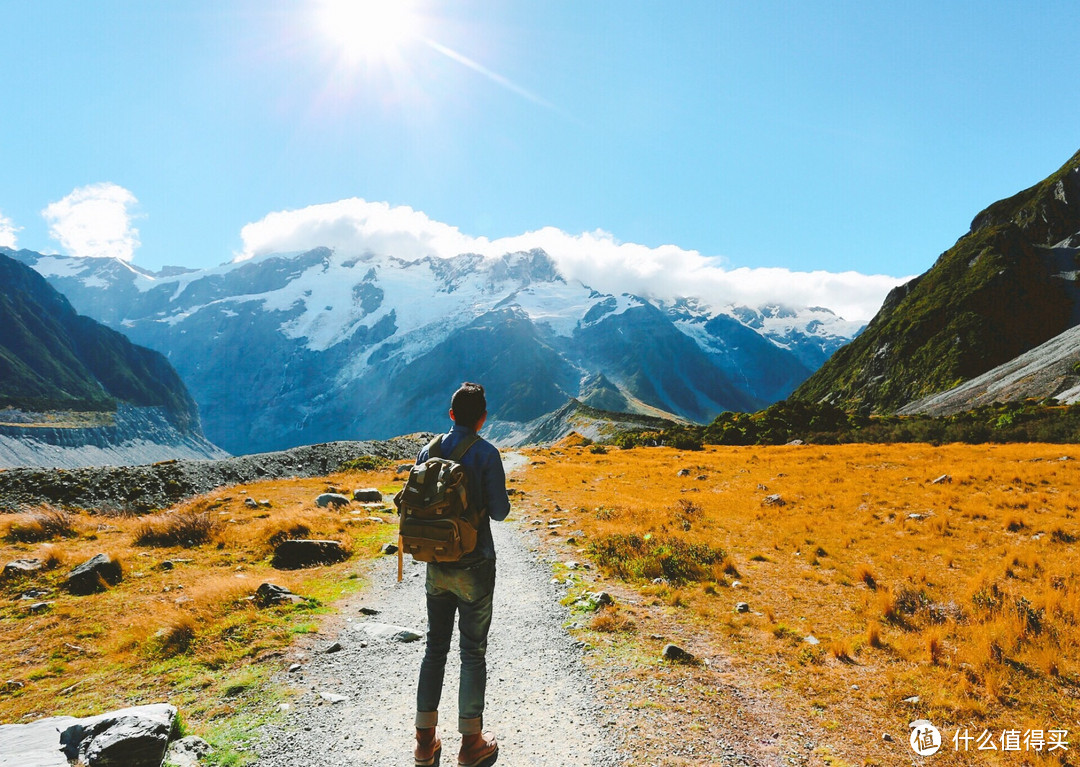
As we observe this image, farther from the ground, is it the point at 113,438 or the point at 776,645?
the point at 113,438

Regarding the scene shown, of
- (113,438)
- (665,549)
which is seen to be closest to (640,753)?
(665,549)

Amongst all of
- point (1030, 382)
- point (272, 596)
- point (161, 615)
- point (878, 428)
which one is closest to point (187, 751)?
point (161, 615)

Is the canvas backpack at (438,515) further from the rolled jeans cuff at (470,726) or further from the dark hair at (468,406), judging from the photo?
the rolled jeans cuff at (470,726)

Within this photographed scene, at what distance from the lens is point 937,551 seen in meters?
12.6

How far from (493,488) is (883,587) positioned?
981 cm

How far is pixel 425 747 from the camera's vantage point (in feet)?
16.4

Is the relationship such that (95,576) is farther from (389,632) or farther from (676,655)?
(676,655)

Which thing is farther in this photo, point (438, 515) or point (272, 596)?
point (272, 596)

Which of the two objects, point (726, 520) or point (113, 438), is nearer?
point (726, 520)

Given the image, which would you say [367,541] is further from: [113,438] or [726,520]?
[113,438]

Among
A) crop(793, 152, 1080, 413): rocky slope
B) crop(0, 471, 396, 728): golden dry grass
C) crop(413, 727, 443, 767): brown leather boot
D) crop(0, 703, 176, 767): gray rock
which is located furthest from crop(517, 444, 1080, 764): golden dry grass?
crop(793, 152, 1080, 413): rocky slope

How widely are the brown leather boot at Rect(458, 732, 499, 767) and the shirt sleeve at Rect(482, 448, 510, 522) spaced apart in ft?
7.34

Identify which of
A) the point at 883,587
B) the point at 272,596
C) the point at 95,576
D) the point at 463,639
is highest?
the point at 463,639

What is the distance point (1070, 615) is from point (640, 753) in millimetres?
8194
